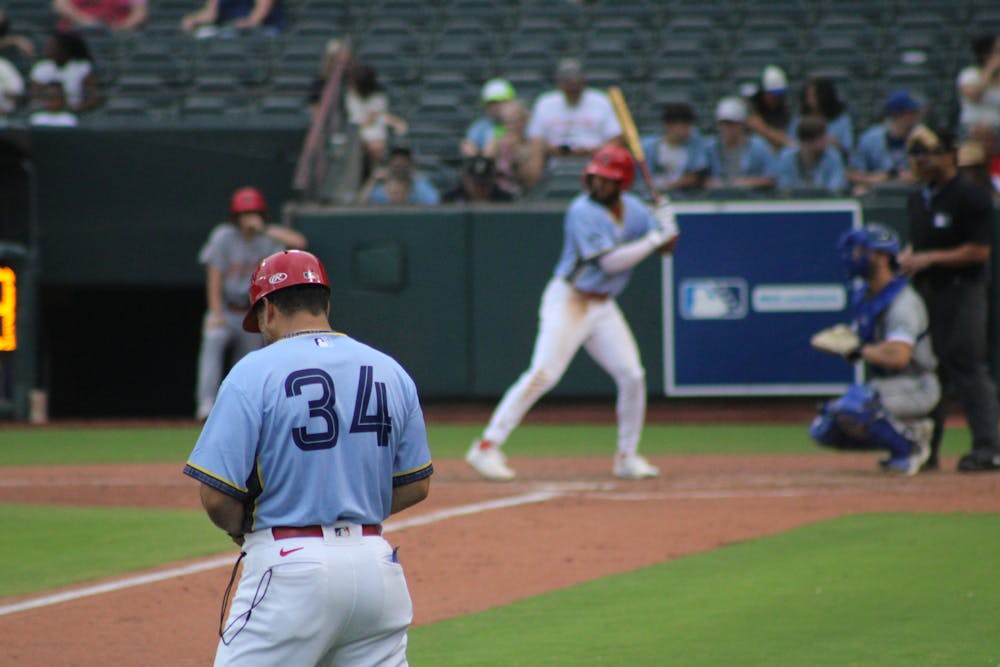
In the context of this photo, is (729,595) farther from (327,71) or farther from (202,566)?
(327,71)

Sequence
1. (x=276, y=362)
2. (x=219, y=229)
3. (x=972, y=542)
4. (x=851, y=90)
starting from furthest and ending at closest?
(x=851, y=90) < (x=219, y=229) < (x=972, y=542) < (x=276, y=362)

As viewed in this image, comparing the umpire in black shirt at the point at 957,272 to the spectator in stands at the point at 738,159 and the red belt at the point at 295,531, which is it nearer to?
the spectator in stands at the point at 738,159

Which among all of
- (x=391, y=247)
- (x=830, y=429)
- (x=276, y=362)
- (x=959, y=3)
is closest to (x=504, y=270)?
(x=391, y=247)

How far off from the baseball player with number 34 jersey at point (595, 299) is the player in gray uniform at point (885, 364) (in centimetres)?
128

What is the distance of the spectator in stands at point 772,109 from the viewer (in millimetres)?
15930

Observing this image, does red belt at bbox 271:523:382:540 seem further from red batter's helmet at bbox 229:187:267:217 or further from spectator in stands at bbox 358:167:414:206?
spectator in stands at bbox 358:167:414:206

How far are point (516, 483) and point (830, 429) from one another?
215 cm

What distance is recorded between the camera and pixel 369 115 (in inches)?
646

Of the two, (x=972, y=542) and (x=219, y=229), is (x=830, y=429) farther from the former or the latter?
(x=219, y=229)

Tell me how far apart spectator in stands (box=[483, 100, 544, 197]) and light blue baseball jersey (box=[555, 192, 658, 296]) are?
4.90 metres

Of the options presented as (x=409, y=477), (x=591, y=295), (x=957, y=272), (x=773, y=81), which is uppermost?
(x=773, y=81)

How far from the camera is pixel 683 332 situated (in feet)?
49.6

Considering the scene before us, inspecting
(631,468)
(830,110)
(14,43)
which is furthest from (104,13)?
(631,468)

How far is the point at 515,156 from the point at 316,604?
1212 cm
